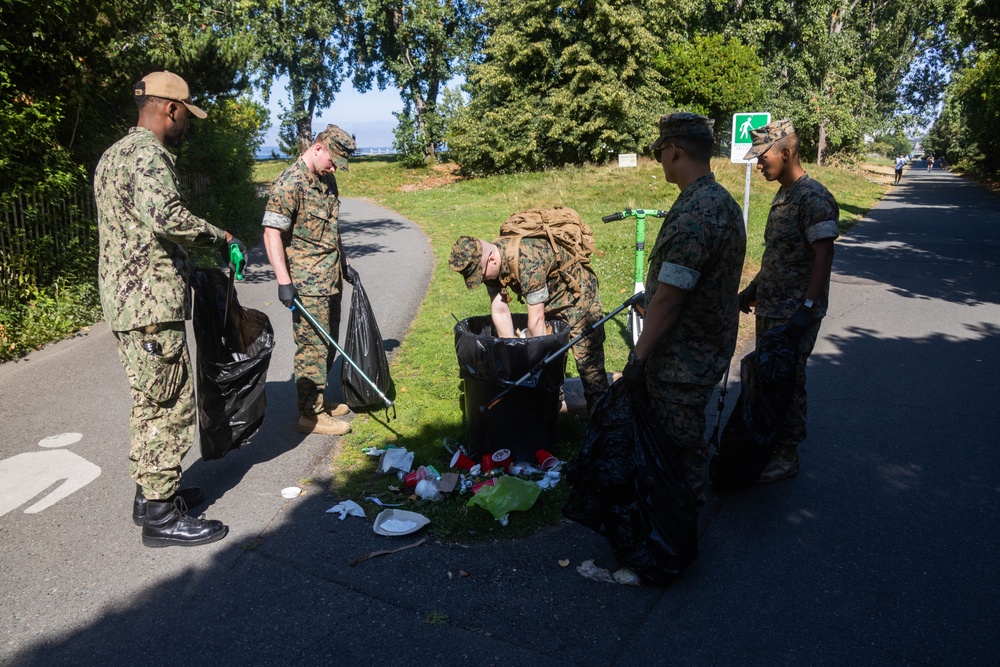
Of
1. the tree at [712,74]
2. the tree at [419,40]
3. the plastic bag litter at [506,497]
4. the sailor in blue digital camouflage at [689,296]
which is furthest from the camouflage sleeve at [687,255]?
the tree at [419,40]

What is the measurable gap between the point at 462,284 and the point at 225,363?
6.34 metres

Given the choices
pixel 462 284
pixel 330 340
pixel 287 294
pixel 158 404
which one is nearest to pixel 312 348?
pixel 330 340

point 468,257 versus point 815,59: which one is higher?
point 815,59

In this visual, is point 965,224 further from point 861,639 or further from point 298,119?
point 298,119

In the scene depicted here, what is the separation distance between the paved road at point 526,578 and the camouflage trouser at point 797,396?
0.27 meters

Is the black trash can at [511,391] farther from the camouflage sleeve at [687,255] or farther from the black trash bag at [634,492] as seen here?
the camouflage sleeve at [687,255]

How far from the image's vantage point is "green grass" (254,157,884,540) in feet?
13.3

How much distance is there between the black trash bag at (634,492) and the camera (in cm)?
305

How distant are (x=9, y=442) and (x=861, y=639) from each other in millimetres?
5235

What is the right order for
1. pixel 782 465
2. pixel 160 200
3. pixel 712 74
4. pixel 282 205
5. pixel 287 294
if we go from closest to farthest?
pixel 160 200 < pixel 782 465 < pixel 287 294 < pixel 282 205 < pixel 712 74

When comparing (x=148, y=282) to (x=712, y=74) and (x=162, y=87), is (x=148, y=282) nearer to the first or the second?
(x=162, y=87)

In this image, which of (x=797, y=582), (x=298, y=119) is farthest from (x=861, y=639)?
(x=298, y=119)

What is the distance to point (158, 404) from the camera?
11.2 feet

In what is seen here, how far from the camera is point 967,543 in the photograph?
3484 mm
